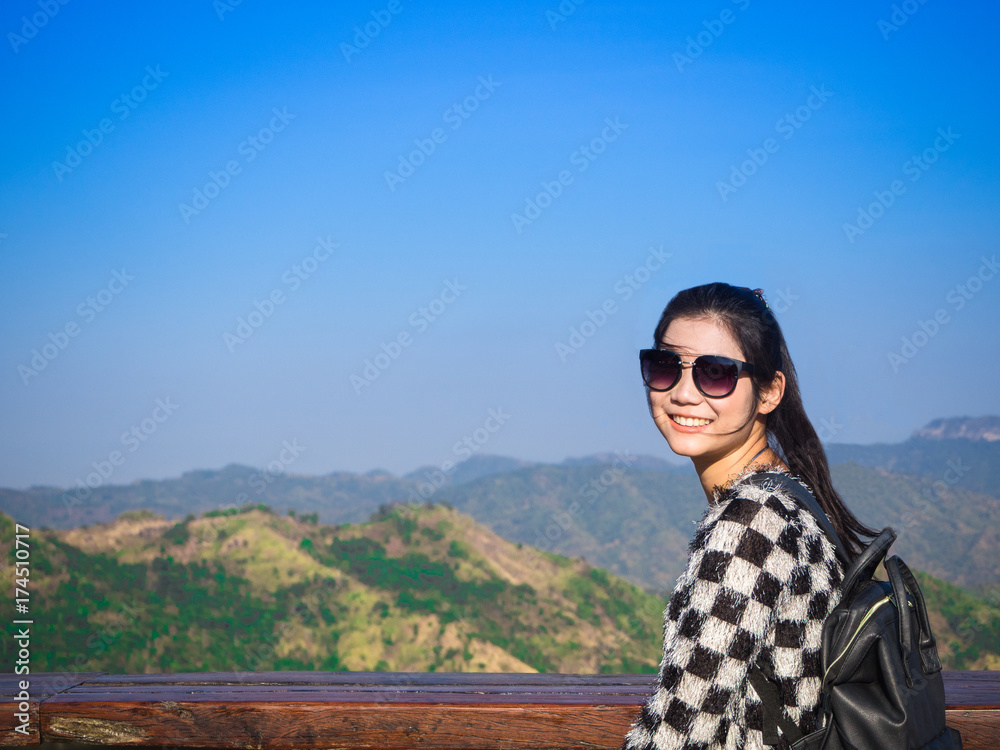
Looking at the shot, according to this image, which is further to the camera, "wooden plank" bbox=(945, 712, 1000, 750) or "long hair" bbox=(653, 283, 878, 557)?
"wooden plank" bbox=(945, 712, 1000, 750)

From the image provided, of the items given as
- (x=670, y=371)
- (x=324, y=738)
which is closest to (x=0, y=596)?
(x=324, y=738)

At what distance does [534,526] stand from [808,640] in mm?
10098

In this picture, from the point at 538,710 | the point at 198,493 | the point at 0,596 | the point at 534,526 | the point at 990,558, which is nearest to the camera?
the point at 538,710

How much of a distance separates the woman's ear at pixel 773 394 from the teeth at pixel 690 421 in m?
0.14

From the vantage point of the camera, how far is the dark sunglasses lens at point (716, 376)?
1725mm

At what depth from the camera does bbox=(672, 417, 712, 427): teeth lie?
175cm

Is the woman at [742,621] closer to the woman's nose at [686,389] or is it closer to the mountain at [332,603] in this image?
the woman's nose at [686,389]

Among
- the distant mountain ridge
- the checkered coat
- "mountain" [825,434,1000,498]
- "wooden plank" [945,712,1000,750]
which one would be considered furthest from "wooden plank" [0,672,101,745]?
"mountain" [825,434,1000,498]

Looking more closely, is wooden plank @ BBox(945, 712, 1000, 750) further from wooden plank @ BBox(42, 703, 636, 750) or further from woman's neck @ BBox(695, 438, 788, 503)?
woman's neck @ BBox(695, 438, 788, 503)

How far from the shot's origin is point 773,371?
179 centimetres

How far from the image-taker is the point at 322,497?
13.4 meters

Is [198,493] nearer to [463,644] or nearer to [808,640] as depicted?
[463,644]

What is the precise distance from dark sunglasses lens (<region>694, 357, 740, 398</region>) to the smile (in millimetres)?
64

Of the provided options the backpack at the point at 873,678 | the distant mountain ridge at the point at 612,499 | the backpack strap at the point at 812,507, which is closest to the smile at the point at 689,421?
the backpack strap at the point at 812,507
